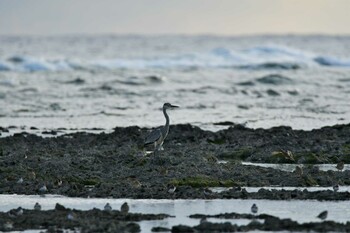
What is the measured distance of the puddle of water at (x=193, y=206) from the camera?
48.3 feet

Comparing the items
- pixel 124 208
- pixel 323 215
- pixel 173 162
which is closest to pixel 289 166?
pixel 173 162

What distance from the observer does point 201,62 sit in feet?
243

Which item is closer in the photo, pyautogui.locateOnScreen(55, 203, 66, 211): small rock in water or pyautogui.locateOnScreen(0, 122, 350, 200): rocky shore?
pyautogui.locateOnScreen(55, 203, 66, 211): small rock in water

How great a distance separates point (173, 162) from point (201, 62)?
5427cm

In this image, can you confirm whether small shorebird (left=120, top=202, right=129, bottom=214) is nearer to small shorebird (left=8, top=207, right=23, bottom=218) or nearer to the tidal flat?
the tidal flat

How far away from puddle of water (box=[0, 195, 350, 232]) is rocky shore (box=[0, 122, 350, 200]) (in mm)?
331

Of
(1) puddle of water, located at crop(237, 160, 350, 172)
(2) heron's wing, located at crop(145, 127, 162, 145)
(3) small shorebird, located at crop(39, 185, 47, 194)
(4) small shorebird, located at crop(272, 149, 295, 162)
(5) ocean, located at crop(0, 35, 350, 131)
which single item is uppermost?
(5) ocean, located at crop(0, 35, 350, 131)

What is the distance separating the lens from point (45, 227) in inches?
555

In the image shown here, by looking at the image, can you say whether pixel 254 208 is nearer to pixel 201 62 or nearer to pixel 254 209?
pixel 254 209

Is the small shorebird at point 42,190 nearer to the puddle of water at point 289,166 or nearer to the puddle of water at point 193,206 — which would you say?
the puddle of water at point 193,206

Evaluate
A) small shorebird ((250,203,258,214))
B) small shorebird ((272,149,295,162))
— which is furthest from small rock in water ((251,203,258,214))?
small shorebird ((272,149,295,162))

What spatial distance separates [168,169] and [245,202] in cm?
338

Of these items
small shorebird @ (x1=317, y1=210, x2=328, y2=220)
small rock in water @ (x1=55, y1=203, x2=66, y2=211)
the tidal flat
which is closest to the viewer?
small shorebird @ (x1=317, y1=210, x2=328, y2=220)

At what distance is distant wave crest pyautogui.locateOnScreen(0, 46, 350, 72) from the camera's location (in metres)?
65.9
